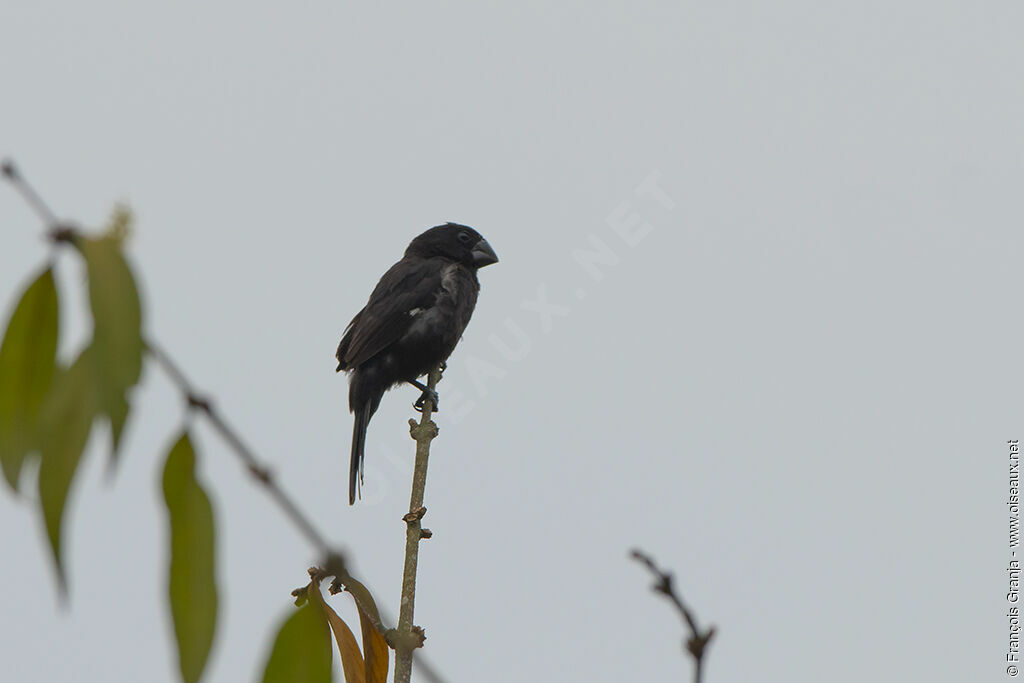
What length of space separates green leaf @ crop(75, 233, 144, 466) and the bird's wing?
20.3 feet

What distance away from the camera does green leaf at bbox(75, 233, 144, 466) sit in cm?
110

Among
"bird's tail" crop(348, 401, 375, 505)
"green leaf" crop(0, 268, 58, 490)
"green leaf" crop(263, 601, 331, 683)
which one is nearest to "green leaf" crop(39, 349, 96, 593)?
"green leaf" crop(0, 268, 58, 490)

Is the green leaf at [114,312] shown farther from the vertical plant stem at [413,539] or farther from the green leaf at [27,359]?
the vertical plant stem at [413,539]

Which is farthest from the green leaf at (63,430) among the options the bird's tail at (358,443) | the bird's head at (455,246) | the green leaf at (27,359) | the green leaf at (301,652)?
the bird's head at (455,246)

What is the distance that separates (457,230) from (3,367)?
7.44m

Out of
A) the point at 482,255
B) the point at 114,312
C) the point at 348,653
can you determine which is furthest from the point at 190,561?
the point at 482,255

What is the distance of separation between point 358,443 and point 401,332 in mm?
829

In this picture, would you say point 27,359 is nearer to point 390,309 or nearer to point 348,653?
point 348,653

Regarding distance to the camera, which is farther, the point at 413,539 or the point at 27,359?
the point at 413,539

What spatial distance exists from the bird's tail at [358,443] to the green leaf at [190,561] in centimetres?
541

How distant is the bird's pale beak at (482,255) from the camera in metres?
8.52

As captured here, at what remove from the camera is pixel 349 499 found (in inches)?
260

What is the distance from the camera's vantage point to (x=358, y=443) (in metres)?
6.91

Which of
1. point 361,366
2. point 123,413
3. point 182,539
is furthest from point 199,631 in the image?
point 361,366
